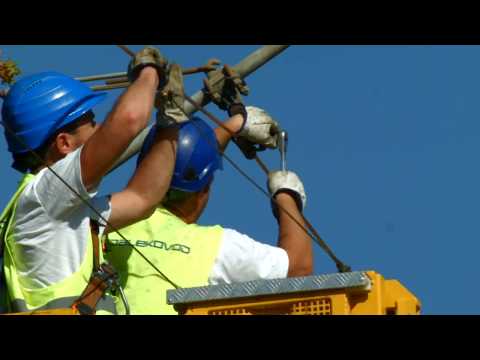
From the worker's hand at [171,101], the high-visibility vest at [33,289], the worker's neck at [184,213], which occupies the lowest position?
the high-visibility vest at [33,289]

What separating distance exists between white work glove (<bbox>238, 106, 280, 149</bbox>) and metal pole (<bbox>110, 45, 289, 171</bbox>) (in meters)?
0.27

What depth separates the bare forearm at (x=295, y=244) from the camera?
942cm

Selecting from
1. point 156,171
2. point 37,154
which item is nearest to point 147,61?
point 156,171

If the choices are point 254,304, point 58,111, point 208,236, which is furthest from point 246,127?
point 254,304

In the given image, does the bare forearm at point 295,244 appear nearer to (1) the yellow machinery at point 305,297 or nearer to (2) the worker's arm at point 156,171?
(2) the worker's arm at point 156,171

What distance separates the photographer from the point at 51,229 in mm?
7762

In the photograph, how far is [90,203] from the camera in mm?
7855

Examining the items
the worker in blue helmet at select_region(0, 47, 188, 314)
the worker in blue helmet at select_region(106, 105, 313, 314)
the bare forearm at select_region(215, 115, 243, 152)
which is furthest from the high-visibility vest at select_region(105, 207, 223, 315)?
the bare forearm at select_region(215, 115, 243, 152)

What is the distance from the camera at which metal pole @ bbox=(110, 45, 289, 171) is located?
1020cm

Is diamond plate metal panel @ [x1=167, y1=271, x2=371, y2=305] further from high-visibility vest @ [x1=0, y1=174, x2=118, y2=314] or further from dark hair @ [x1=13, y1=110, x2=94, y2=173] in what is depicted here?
dark hair @ [x1=13, y1=110, x2=94, y2=173]

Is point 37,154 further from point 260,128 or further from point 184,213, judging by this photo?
point 260,128

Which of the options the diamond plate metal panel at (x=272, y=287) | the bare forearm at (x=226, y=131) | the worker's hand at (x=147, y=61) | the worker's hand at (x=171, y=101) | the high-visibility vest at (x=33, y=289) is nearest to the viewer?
the diamond plate metal panel at (x=272, y=287)

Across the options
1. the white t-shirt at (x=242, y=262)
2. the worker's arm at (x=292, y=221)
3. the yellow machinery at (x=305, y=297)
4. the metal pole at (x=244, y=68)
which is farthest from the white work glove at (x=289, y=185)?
the yellow machinery at (x=305, y=297)

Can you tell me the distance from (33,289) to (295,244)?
222 cm
